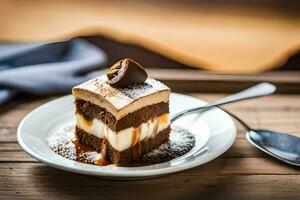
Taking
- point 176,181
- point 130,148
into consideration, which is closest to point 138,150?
point 130,148


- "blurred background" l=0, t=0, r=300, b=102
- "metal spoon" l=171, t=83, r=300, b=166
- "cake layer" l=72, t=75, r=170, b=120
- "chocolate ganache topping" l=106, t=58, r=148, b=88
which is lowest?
"blurred background" l=0, t=0, r=300, b=102

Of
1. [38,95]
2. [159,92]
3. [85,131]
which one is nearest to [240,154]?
[159,92]

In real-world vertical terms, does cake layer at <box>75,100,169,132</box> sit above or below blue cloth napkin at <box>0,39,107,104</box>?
above

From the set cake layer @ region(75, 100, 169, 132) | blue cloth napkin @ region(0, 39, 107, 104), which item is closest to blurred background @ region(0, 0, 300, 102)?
blue cloth napkin @ region(0, 39, 107, 104)

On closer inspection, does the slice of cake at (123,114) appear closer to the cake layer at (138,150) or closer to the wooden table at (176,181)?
the cake layer at (138,150)

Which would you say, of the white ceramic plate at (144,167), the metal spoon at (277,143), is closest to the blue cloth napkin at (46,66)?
the white ceramic plate at (144,167)

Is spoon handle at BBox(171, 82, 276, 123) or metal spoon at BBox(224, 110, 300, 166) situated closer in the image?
metal spoon at BBox(224, 110, 300, 166)

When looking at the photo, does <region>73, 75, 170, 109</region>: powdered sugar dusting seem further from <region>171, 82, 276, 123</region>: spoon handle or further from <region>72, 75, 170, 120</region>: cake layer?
<region>171, 82, 276, 123</region>: spoon handle
